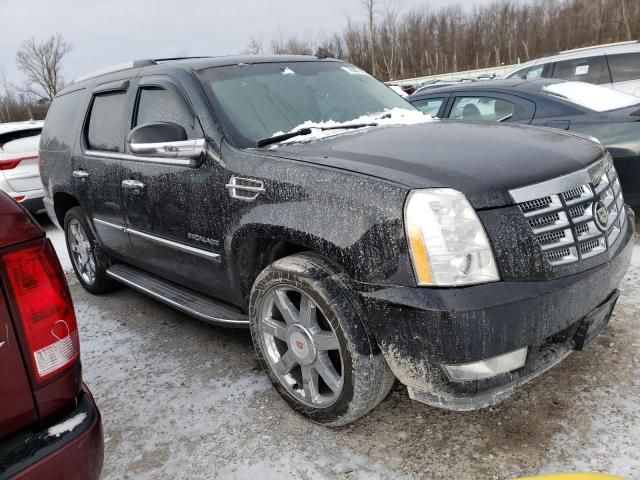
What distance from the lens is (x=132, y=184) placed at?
10.9 ft

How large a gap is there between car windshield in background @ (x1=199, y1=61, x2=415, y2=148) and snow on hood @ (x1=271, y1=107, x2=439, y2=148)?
37mm

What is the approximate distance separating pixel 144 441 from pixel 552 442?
1906 millimetres

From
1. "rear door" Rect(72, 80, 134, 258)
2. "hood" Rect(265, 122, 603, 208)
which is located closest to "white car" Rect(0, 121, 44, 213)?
"rear door" Rect(72, 80, 134, 258)

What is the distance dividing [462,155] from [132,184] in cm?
212

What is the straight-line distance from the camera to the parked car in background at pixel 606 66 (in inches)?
273

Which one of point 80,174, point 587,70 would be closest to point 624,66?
point 587,70

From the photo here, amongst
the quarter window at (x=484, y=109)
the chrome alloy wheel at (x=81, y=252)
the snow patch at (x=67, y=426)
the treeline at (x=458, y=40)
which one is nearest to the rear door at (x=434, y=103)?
the quarter window at (x=484, y=109)

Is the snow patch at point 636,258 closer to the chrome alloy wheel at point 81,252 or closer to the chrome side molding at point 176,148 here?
the chrome side molding at point 176,148

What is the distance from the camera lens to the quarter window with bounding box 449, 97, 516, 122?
16.9 feet

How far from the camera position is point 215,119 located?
280 centimetres

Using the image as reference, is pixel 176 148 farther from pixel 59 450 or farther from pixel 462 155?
pixel 59 450

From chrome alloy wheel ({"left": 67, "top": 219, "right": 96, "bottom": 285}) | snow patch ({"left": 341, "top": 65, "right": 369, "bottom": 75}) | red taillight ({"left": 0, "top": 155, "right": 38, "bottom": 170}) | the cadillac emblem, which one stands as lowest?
chrome alloy wheel ({"left": 67, "top": 219, "right": 96, "bottom": 285})

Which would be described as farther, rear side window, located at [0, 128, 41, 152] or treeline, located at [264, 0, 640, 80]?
treeline, located at [264, 0, 640, 80]

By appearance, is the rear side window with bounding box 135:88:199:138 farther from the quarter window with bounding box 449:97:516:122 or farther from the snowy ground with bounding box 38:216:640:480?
the quarter window with bounding box 449:97:516:122
